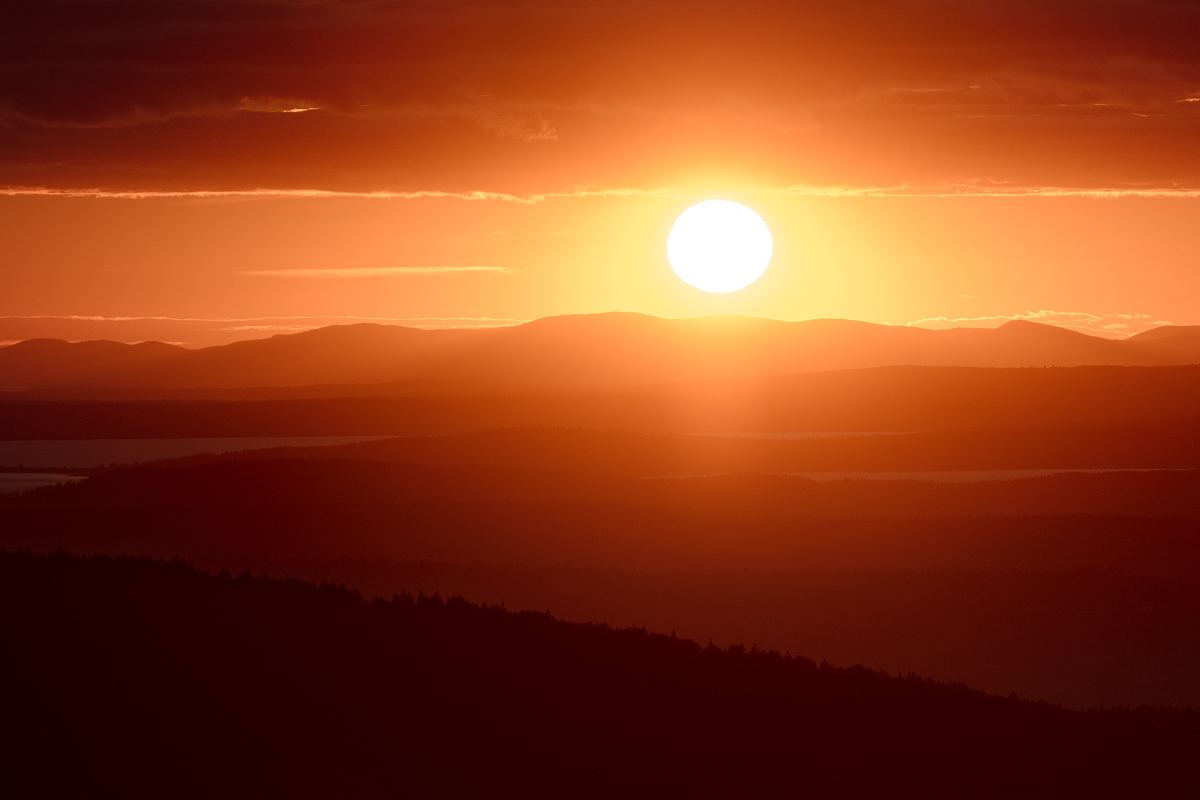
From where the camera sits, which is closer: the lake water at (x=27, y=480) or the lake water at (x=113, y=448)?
the lake water at (x=27, y=480)

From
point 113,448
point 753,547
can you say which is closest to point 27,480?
point 113,448

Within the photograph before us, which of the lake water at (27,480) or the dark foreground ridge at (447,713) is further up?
the lake water at (27,480)

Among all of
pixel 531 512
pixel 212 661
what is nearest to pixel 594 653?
pixel 212 661

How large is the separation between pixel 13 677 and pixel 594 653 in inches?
312

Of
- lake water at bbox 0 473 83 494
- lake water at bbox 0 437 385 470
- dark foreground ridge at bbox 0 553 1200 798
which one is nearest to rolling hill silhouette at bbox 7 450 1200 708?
lake water at bbox 0 473 83 494

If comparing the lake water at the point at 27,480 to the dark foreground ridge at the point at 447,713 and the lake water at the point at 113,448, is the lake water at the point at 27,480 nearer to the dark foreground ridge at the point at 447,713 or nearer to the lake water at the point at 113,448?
the lake water at the point at 113,448

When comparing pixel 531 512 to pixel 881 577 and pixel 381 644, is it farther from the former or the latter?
pixel 381 644

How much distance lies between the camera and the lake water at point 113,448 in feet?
313

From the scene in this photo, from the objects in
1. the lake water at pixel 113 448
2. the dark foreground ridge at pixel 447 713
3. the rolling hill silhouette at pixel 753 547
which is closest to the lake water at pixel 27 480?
the rolling hill silhouette at pixel 753 547

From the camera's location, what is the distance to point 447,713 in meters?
20.2

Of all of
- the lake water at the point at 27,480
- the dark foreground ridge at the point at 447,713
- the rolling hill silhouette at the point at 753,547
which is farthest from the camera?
the lake water at the point at 27,480

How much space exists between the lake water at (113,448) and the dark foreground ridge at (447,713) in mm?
67600

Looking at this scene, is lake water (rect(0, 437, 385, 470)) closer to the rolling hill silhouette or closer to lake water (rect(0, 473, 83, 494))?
lake water (rect(0, 473, 83, 494))

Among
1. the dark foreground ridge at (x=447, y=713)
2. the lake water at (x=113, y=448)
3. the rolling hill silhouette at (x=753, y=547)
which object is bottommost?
the dark foreground ridge at (x=447, y=713)
